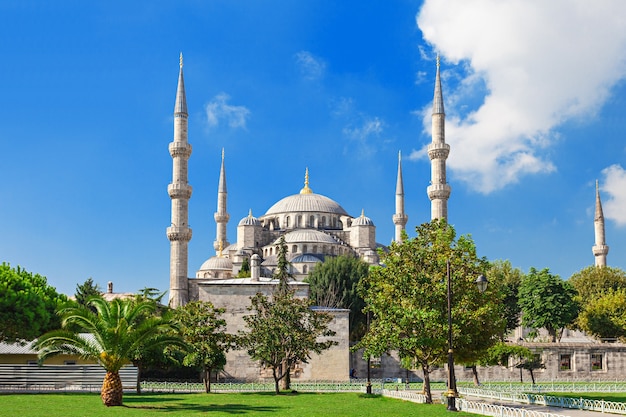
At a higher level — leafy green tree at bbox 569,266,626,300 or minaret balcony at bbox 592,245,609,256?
minaret balcony at bbox 592,245,609,256

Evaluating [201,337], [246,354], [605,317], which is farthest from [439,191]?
[201,337]

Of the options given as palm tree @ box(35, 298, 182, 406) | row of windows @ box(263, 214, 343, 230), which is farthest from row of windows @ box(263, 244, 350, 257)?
palm tree @ box(35, 298, 182, 406)

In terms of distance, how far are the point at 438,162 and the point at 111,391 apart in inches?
1386

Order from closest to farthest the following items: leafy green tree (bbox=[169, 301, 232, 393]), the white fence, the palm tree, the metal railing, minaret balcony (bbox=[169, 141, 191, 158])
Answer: the metal railing → the white fence → the palm tree → leafy green tree (bbox=[169, 301, 232, 393]) → minaret balcony (bbox=[169, 141, 191, 158])

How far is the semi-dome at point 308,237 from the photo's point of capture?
67.8 meters

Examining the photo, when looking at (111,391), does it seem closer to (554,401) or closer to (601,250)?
(554,401)

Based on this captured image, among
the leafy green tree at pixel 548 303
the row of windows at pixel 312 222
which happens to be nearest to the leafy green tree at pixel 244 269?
the row of windows at pixel 312 222

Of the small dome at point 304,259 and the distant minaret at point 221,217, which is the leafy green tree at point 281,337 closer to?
the small dome at point 304,259

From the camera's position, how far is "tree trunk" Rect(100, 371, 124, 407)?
19.9 meters

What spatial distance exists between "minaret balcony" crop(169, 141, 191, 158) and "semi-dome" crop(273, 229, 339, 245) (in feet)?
64.4

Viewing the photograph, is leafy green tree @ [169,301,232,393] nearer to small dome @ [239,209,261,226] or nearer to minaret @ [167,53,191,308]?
minaret @ [167,53,191,308]

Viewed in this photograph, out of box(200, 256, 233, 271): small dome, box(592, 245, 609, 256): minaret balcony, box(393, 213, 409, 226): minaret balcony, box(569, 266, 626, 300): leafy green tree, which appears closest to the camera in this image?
box(569, 266, 626, 300): leafy green tree

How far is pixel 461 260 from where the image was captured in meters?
23.0

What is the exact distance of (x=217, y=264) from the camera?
70.0 metres
